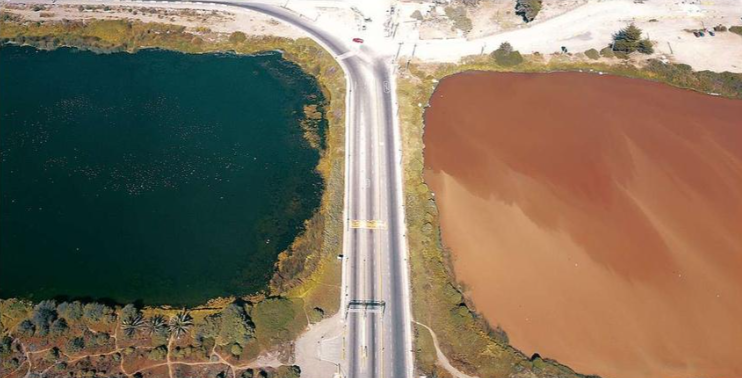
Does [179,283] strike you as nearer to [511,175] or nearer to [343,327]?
[343,327]

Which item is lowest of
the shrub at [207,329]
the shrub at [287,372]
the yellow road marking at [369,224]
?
the shrub at [287,372]

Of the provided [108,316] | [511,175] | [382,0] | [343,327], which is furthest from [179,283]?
[382,0]

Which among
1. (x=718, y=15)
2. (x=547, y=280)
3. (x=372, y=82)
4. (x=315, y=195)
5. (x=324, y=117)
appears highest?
(x=718, y=15)

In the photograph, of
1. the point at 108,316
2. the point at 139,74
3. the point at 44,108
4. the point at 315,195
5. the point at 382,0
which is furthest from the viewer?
the point at 382,0

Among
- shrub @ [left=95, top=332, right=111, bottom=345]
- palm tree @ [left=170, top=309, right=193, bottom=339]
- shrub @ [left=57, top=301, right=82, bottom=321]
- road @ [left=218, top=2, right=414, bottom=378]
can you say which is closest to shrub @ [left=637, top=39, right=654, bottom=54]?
road @ [left=218, top=2, right=414, bottom=378]

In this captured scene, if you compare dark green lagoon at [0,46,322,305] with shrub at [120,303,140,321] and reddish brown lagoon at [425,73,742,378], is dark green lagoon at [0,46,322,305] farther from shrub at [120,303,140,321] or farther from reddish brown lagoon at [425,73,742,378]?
reddish brown lagoon at [425,73,742,378]

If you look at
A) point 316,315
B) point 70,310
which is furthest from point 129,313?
point 316,315

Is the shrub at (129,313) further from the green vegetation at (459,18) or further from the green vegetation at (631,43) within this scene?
the green vegetation at (631,43)

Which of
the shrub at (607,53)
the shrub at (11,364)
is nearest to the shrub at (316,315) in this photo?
the shrub at (11,364)
